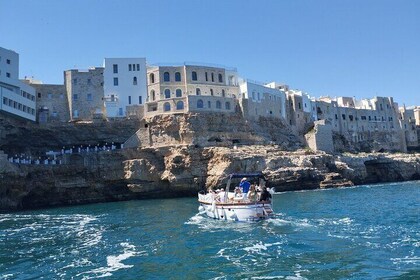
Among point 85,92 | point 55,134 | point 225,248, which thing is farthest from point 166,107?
point 225,248

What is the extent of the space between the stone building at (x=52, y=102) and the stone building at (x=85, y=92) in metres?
0.78

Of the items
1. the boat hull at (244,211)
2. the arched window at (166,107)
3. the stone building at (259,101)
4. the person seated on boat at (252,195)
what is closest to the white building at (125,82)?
the arched window at (166,107)

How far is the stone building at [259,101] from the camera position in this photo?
6612cm

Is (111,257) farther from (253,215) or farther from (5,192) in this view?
(5,192)

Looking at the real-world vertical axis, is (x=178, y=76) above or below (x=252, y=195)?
above

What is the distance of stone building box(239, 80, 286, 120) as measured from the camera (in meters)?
66.1

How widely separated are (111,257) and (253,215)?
11.9m

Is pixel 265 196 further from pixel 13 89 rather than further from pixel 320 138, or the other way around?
pixel 320 138

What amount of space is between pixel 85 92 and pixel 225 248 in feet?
160

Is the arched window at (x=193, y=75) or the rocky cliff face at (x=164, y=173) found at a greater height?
the arched window at (x=193, y=75)

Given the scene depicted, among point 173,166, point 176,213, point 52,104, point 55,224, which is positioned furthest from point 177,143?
point 55,224

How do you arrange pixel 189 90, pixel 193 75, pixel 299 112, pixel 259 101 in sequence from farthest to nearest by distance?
pixel 299 112, pixel 259 101, pixel 193 75, pixel 189 90

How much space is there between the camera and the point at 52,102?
61812 millimetres

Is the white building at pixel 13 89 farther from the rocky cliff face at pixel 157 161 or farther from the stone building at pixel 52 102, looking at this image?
the stone building at pixel 52 102
